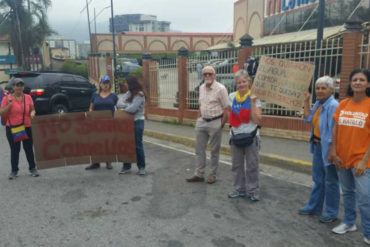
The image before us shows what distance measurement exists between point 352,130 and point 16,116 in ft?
15.8

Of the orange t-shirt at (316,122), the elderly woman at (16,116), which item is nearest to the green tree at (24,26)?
Answer: the elderly woman at (16,116)

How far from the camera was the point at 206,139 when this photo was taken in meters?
5.27

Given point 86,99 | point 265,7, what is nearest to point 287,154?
point 86,99

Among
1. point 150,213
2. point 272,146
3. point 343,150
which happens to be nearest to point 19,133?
point 150,213

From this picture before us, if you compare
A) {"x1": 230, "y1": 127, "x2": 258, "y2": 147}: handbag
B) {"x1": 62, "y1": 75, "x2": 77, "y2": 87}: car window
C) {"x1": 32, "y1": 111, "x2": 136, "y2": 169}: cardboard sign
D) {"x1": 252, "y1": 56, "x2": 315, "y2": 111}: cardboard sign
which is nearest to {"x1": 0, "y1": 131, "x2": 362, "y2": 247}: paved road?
{"x1": 32, "y1": 111, "x2": 136, "y2": 169}: cardboard sign

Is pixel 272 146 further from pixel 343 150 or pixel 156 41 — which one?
pixel 156 41

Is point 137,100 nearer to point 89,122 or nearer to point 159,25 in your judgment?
point 89,122

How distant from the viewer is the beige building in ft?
168

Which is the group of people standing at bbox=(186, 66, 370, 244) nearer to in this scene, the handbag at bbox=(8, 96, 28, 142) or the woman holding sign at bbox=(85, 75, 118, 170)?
the woman holding sign at bbox=(85, 75, 118, 170)

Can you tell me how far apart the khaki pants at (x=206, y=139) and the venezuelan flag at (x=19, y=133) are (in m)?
2.80

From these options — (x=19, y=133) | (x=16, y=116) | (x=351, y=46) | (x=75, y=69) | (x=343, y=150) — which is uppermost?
(x=351, y=46)

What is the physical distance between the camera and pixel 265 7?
2645 cm

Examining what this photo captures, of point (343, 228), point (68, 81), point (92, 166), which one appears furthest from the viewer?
point (68, 81)

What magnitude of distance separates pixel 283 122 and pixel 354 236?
486cm
